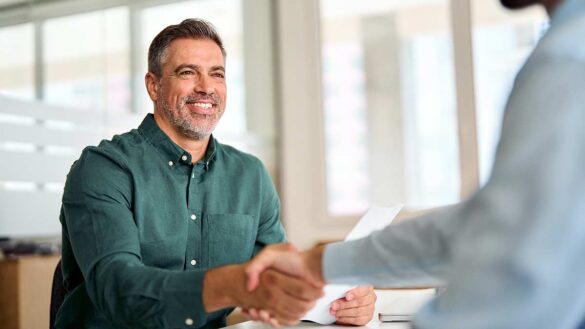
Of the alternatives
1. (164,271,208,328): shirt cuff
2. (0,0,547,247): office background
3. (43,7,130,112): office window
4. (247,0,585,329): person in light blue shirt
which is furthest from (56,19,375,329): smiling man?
(0,0,547,247): office background

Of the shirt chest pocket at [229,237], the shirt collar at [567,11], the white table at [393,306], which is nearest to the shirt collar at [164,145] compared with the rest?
the shirt chest pocket at [229,237]

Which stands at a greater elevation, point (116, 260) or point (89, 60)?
point (89, 60)

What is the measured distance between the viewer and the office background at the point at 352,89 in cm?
409

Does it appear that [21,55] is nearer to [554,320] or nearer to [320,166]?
[320,166]

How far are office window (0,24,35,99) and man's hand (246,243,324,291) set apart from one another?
1.83 meters

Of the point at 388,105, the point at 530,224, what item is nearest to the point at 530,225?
the point at 530,224

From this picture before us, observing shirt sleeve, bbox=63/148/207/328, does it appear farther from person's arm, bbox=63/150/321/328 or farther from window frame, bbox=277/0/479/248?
window frame, bbox=277/0/479/248

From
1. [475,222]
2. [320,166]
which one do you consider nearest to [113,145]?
[475,222]

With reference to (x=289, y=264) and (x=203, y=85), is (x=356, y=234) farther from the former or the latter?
(x=203, y=85)

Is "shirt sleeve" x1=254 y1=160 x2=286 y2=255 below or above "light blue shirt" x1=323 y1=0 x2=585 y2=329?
below

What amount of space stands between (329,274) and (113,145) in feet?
2.88

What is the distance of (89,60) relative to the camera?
3.32m

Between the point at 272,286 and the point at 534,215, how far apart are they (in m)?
0.70

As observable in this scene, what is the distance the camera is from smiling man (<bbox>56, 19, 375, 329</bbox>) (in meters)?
1.37
